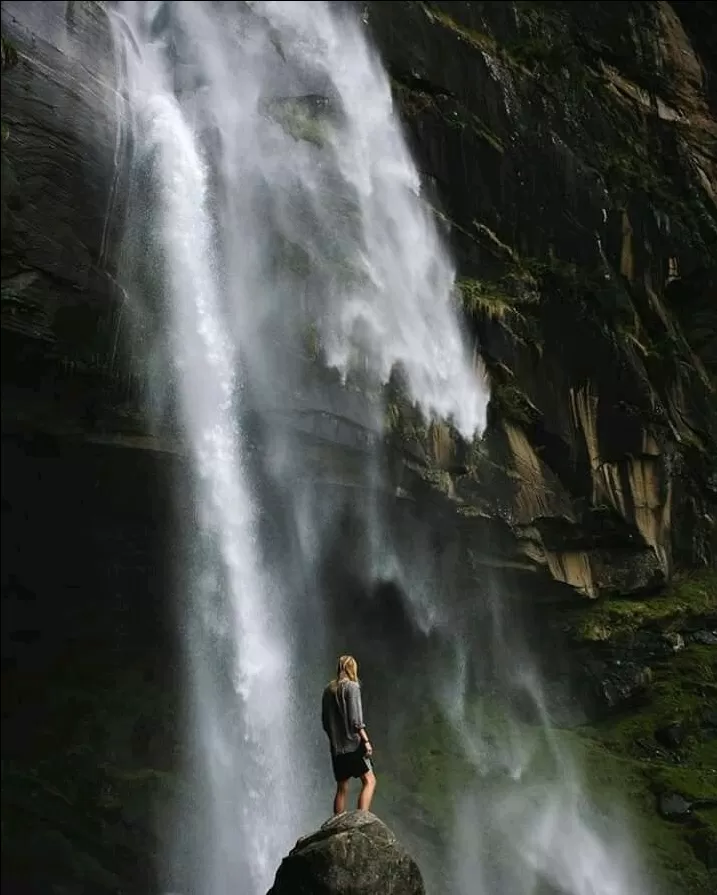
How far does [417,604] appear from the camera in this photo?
1633 cm

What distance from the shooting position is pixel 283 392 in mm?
14352

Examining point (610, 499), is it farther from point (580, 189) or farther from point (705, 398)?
point (580, 189)

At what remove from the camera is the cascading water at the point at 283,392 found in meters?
13.2

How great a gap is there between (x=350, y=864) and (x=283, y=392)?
8.03 m

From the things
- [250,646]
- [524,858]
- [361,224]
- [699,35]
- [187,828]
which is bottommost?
[524,858]

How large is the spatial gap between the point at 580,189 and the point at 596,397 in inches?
190

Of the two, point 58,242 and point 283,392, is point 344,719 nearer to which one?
point 283,392

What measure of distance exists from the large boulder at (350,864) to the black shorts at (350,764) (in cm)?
34

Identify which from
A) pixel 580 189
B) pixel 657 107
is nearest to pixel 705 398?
pixel 580 189

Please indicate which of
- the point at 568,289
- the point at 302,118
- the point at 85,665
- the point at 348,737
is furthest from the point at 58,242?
the point at 568,289

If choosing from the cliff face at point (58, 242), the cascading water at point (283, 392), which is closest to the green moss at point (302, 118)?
the cascading water at point (283, 392)

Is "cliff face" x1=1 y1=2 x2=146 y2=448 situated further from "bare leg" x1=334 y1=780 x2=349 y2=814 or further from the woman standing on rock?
"bare leg" x1=334 y1=780 x2=349 y2=814

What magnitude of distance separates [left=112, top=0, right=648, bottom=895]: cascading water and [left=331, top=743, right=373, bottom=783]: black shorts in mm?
4479

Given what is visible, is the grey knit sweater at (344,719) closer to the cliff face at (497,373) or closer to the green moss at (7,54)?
the cliff face at (497,373)
